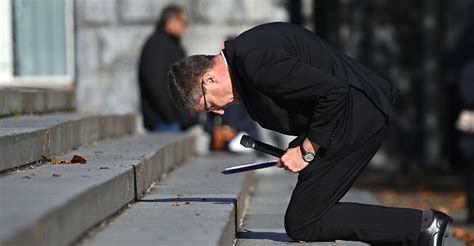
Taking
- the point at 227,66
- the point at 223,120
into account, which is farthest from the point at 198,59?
the point at 223,120

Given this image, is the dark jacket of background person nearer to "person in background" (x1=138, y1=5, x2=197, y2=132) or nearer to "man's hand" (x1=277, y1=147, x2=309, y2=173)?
"person in background" (x1=138, y1=5, x2=197, y2=132)

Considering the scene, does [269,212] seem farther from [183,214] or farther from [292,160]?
[292,160]

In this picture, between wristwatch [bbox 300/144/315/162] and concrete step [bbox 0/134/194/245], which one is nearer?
concrete step [bbox 0/134/194/245]

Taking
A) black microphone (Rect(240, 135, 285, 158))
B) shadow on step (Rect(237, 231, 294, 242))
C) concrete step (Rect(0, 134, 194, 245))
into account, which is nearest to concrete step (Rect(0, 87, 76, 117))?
concrete step (Rect(0, 134, 194, 245))

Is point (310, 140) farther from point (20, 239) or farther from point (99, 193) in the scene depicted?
point (20, 239)

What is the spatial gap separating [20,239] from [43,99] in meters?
5.27

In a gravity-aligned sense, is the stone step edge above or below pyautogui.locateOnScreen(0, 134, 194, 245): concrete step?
below

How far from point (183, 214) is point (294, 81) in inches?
37.4

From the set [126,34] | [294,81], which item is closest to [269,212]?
[294,81]

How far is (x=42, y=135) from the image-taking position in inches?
272

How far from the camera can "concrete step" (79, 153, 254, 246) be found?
5352mm

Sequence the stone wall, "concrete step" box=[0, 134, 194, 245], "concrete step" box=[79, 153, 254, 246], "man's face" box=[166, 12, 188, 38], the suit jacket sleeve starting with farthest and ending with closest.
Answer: the stone wall < "man's face" box=[166, 12, 188, 38] < the suit jacket sleeve < "concrete step" box=[79, 153, 254, 246] < "concrete step" box=[0, 134, 194, 245]

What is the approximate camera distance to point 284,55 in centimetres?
585

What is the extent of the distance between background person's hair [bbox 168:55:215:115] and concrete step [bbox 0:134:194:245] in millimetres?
513
